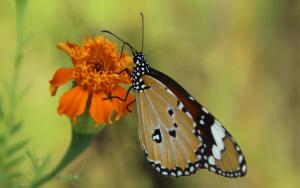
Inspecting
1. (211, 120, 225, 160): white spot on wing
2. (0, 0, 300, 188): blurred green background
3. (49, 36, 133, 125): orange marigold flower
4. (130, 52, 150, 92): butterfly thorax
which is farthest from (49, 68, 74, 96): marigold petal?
(0, 0, 300, 188): blurred green background

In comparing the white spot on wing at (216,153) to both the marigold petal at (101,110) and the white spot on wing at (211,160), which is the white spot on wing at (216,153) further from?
the marigold petal at (101,110)

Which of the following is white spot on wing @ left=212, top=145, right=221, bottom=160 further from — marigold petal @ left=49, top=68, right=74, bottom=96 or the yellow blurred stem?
marigold petal @ left=49, top=68, right=74, bottom=96

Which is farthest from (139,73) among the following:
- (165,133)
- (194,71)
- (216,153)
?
(194,71)

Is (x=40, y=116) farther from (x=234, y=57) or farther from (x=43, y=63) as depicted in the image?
(x=234, y=57)

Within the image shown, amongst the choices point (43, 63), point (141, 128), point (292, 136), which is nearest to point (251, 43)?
point (292, 136)

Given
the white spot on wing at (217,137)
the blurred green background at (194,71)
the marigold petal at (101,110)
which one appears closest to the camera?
the marigold petal at (101,110)

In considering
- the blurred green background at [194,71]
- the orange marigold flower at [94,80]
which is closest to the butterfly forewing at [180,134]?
the orange marigold flower at [94,80]
